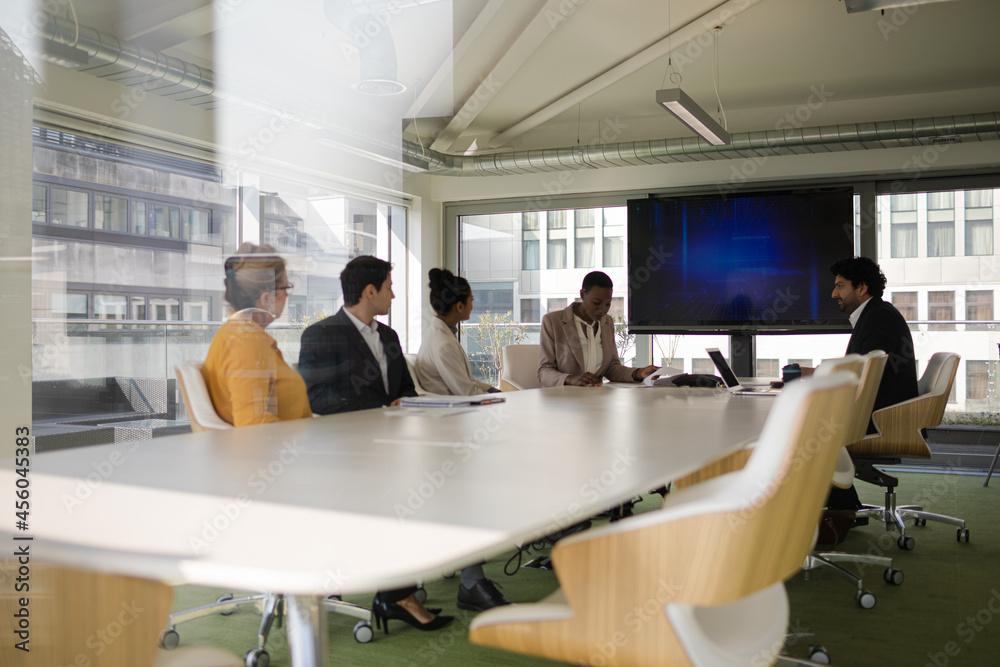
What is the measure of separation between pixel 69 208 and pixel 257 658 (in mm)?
1944

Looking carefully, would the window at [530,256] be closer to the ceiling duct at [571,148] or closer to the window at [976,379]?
the ceiling duct at [571,148]

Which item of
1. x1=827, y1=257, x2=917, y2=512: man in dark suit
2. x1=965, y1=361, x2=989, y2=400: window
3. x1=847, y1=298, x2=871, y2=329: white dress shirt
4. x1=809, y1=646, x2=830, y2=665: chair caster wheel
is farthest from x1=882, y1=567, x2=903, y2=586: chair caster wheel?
x1=965, y1=361, x2=989, y2=400: window

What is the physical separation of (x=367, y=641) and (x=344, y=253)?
248cm

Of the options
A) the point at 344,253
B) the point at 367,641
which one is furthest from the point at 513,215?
the point at 367,641

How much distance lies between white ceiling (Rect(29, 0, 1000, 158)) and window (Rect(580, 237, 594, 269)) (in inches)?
42.7

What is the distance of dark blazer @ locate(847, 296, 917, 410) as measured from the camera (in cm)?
421

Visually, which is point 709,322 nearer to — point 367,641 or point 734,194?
point 734,194

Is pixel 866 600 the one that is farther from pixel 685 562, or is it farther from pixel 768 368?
pixel 768 368

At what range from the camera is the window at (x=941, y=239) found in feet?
22.9

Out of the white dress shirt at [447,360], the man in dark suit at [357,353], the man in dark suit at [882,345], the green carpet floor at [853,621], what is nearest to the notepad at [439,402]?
the man in dark suit at [357,353]

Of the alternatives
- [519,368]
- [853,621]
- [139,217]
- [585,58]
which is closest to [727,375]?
[519,368]

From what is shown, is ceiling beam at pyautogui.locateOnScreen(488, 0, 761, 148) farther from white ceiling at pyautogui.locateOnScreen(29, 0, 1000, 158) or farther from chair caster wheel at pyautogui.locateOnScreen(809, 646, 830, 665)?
chair caster wheel at pyautogui.locateOnScreen(809, 646, 830, 665)

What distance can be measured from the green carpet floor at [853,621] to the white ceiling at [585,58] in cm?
267

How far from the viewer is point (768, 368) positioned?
25.2 feet
